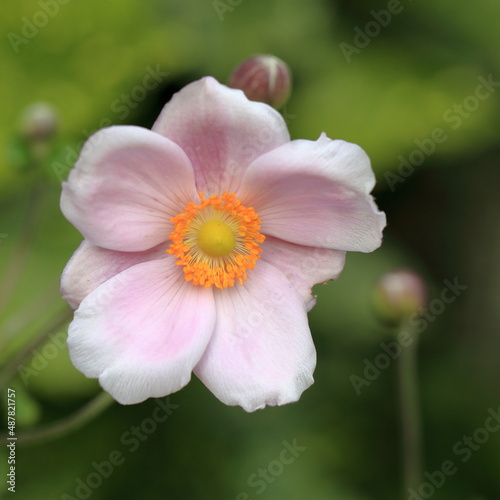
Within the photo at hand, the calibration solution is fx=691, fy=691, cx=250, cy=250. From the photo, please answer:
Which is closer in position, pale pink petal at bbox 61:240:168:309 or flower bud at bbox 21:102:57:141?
pale pink petal at bbox 61:240:168:309

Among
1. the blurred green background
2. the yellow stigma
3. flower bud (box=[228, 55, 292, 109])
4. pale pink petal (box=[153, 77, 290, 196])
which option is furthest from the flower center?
the blurred green background

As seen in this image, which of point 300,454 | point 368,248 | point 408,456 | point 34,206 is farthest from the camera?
point 300,454

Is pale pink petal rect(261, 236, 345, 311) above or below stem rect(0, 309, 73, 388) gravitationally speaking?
above

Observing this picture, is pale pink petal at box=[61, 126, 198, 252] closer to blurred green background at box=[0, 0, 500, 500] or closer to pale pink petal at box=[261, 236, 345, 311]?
pale pink petal at box=[261, 236, 345, 311]

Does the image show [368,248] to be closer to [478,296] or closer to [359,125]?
[359,125]

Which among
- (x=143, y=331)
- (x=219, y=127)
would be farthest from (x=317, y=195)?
(x=143, y=331)

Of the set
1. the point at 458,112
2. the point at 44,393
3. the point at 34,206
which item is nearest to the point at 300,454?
the point at 44,393

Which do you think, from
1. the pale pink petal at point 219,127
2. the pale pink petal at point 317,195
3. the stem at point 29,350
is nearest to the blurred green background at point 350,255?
the stem at point 29,350

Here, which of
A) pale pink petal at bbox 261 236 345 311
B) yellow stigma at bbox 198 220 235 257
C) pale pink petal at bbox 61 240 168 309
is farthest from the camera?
yellow stigma at bbox 198 220 235 257
